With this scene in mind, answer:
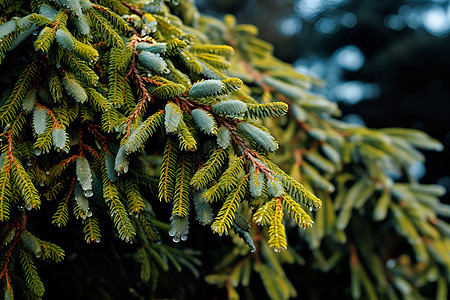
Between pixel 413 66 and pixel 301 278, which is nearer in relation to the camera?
pixel 301 278

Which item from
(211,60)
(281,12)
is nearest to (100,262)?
(211,60)

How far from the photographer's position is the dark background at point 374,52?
7.36 m

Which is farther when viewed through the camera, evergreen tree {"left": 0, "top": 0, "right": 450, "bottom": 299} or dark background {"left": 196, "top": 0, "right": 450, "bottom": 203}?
dark background {"left": 196, "top": 0, "right": 450, "bottom": 203}

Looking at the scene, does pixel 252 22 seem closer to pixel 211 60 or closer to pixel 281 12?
pixel 281 12

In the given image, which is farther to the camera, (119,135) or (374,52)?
(374,52)

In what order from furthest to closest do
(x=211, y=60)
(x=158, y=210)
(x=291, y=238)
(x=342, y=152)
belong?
(x=291, y=238), (x=342, y=152), (x=158, y=210), (x=211, y=60)

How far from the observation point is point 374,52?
844 centimetres

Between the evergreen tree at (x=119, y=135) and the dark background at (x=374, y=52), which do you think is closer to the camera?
the evergreen tree at (x=119, y=135)

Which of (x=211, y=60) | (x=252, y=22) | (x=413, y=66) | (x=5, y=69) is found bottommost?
(x=252, y=22)

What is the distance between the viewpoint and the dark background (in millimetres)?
7359

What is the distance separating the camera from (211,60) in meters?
1.18

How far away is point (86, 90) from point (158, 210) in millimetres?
872

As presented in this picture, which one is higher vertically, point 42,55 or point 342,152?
point 42,55

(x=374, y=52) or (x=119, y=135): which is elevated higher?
(x=119, y=135)
